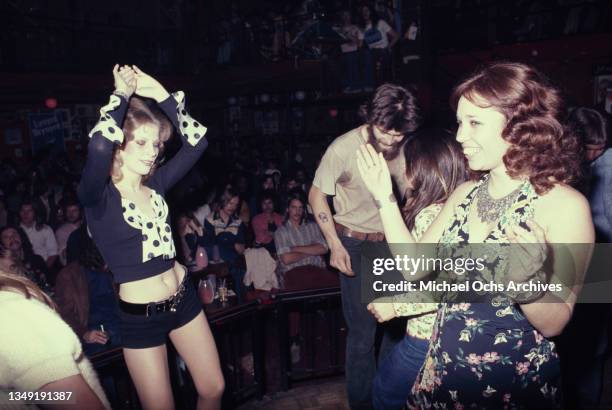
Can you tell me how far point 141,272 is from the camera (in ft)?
6.79

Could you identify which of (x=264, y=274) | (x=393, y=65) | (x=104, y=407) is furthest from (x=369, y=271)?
(x=393, y=65)

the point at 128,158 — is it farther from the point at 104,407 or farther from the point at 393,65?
the point at 393,65

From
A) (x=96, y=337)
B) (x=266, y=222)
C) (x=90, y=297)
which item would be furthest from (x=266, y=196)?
(x=96, y=337)

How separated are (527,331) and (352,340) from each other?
4.51 feet

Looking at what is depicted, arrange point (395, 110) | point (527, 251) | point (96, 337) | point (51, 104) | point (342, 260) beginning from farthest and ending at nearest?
point (51, 104) → point (96, 337) → point (342, 260) → point (395, 110) → point (527, 251)

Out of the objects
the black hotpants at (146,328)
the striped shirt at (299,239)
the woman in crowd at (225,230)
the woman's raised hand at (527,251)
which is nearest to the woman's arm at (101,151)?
the black hotpants at (146,328)

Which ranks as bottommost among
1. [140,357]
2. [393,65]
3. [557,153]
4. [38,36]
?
[140,357]

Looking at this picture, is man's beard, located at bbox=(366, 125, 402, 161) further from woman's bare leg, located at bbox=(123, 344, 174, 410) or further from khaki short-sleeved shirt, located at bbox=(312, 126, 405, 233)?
woman's bare leg, located at bbox=(123, 344, 174, 410)

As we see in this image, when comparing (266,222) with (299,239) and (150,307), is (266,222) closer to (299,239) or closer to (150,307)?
(299,239)

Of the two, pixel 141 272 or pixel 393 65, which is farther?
pixel 393 65

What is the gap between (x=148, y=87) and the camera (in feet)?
7.55

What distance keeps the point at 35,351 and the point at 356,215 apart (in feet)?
6.66

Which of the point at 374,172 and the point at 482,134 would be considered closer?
the point at 482,134

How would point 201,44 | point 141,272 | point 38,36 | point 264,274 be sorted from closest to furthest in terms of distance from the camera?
point 141,272, point 264,274, point 38,36, point 201,44
